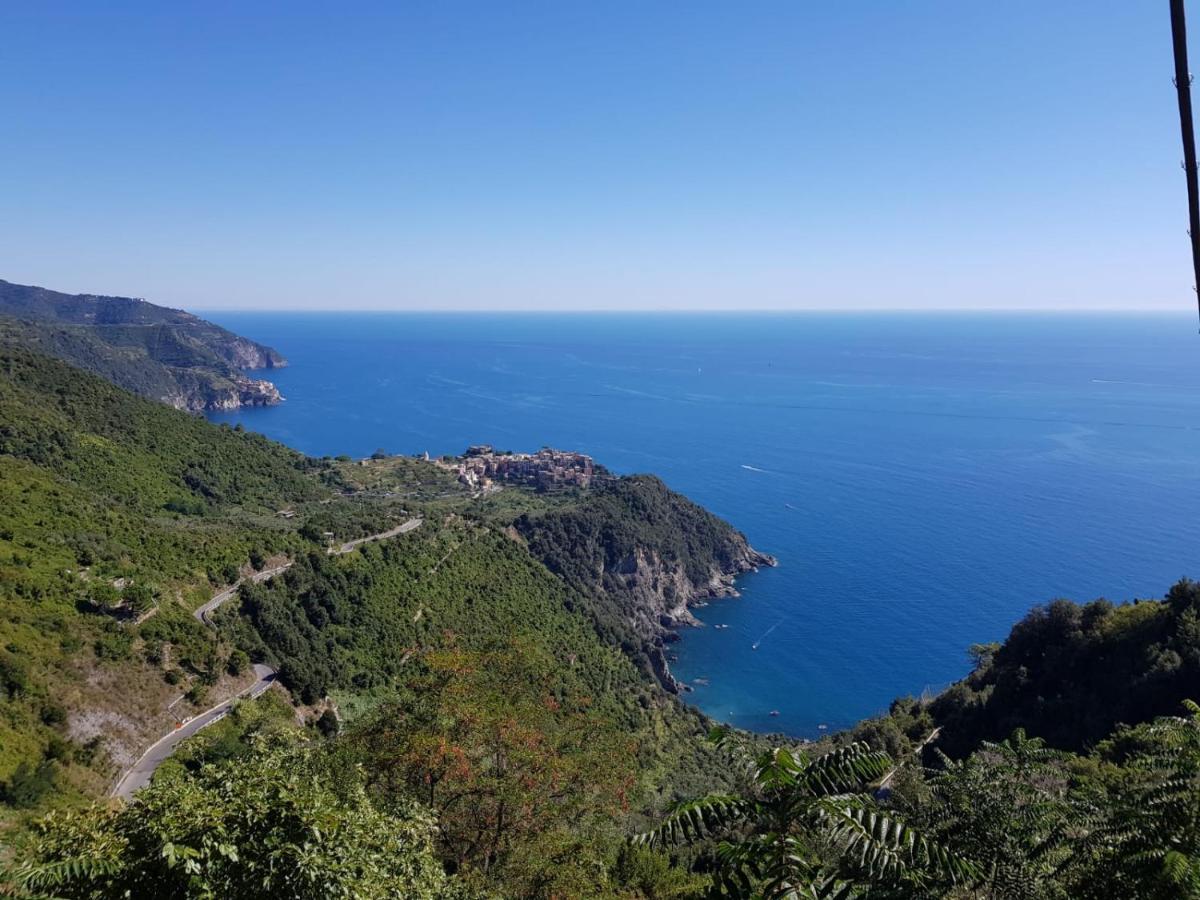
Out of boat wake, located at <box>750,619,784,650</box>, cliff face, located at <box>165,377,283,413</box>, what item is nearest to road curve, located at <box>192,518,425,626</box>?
boat wake, located at <box>750,619,784,650</box>

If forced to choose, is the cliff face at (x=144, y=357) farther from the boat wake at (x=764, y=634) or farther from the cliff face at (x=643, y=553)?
the boat wake at (x=764, y=634)

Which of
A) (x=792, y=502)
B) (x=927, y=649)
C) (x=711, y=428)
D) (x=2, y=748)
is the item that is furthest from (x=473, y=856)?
(x=711, y=428)

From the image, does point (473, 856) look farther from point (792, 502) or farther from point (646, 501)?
point (792, 502)

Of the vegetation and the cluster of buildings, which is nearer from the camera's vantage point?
the vegetation

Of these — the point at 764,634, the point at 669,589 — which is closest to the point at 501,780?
the point at 764,634

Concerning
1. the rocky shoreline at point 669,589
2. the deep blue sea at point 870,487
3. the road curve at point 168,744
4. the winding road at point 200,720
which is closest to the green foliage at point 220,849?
the winding road at point 200,720

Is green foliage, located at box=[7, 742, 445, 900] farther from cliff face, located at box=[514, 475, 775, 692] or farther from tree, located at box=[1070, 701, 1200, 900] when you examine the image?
cliff face, located at box=[514, 475, 775, 692]

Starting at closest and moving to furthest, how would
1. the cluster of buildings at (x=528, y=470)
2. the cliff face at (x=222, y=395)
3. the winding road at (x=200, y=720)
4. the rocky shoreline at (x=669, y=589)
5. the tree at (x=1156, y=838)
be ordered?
the tree at (x=1156, y=838) → the winding road at (x=200, y=720) → the rocky shoreline at (x=669, y=589) → the cluster of buildings at (x=528, y=470) → the cliff face at (x=222, y=395)
